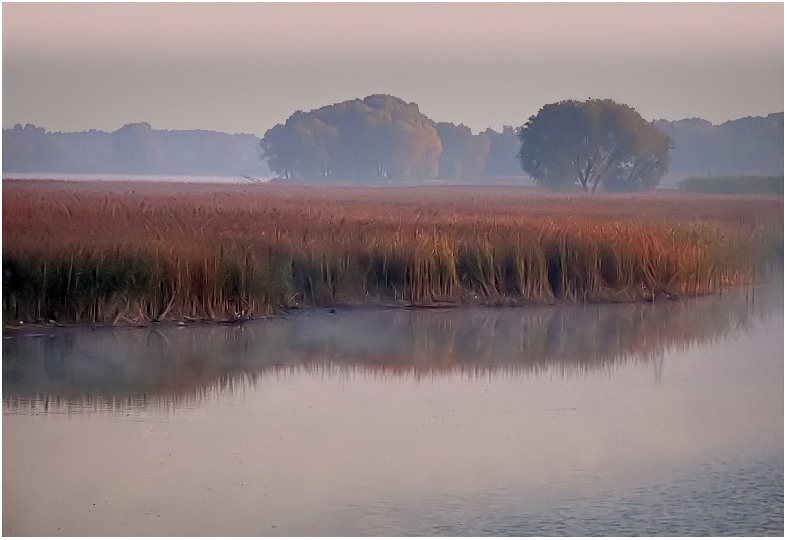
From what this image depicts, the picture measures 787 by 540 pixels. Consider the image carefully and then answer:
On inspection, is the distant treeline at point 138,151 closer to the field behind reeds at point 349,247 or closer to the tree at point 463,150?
the field behind reeds at point 349,247

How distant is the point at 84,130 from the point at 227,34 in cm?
81

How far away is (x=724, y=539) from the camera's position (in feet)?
12.6

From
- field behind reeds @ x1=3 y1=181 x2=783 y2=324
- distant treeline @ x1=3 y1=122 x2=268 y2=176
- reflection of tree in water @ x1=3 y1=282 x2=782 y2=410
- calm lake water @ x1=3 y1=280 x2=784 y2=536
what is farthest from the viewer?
field behind reeds @ x1=3 y1=181 x2=783 y2=324

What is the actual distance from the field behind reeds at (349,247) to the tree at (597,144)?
11 centimetres

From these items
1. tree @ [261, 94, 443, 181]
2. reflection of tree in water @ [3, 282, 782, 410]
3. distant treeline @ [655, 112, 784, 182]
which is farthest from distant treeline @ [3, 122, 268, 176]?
distant treeline @ [655, 112, 784, 182]

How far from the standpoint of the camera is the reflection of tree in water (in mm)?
4730

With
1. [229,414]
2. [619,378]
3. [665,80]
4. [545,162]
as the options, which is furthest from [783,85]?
[229,414]

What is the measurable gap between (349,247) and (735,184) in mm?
1911

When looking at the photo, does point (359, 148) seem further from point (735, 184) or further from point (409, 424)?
point (735, 184)

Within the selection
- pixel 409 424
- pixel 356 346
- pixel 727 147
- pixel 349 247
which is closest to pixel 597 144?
pixel 727 147

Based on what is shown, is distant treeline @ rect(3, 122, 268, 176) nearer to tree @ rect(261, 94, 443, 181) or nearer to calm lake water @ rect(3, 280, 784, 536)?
tree @ rect(261, 94, 443, 181)

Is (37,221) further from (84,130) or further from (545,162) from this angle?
(545,162)

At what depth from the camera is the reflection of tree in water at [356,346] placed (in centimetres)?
473

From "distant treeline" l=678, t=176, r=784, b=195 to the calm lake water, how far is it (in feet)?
1.58
